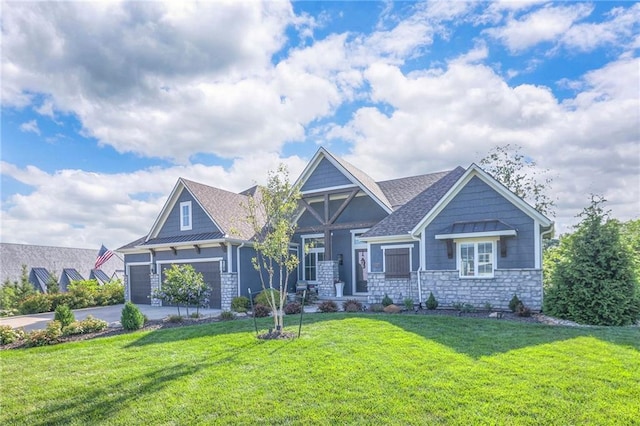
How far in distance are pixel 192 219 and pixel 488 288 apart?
1359 centimetres

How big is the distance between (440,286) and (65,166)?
13.7 meters

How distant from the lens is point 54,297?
19078mm

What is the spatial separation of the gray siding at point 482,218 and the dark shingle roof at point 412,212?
0.93 metres

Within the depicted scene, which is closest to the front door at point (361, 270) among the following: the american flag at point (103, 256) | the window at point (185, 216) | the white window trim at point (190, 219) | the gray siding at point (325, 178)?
the gray siding at point (325, 178)

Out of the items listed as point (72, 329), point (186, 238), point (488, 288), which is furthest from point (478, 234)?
point (186, 238)

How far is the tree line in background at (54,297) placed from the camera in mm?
18375

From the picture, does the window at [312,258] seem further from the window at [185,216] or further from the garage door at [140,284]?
the garage door at [140,284]

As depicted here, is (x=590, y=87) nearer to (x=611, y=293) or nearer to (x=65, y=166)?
(x=611, y=293)

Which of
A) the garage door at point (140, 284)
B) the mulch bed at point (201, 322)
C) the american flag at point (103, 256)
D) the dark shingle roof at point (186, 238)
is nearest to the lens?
the mulch bed at point (201, 322)

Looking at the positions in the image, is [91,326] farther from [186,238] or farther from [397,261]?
[397,261]

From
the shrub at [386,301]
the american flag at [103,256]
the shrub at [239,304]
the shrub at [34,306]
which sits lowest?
the shrub at [34,306]

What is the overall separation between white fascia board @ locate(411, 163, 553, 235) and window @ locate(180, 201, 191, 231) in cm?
1101

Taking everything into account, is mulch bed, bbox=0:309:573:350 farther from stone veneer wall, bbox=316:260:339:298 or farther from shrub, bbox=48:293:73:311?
shrub, bbox=48:293:73:311

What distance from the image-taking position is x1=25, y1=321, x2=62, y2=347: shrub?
948 centimetres
